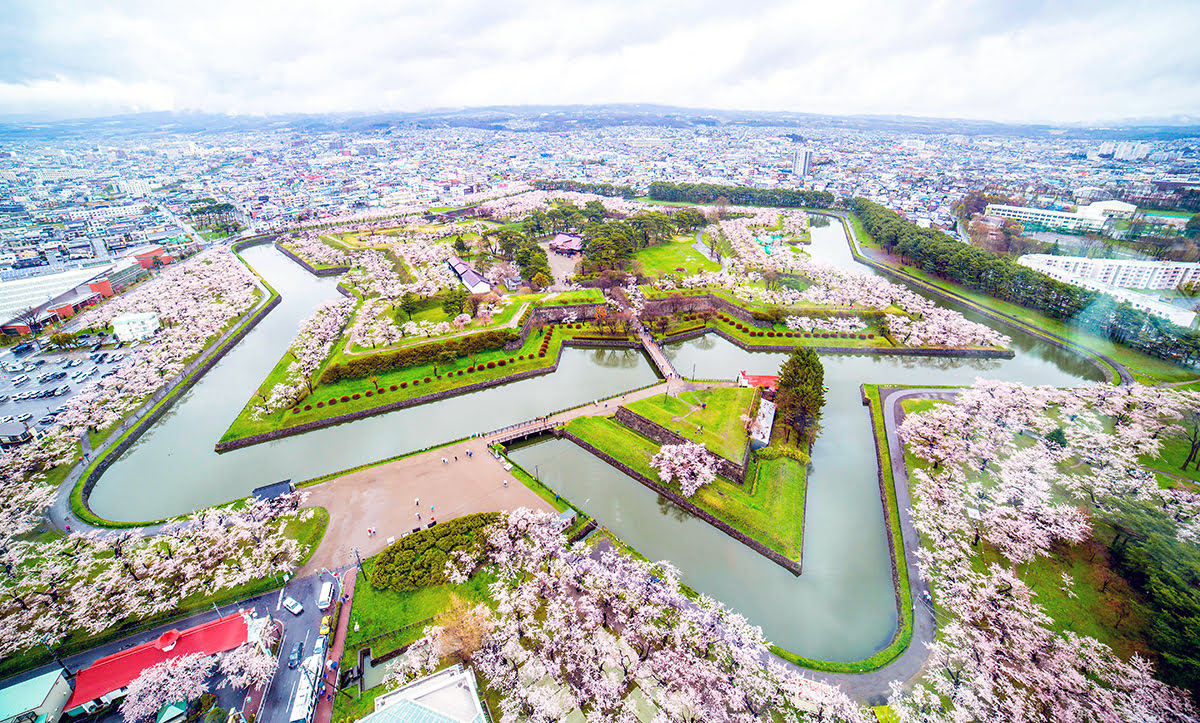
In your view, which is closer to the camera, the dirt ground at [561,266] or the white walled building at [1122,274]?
the white walled building at [1122,274]

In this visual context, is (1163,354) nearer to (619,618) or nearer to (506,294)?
(619,618)

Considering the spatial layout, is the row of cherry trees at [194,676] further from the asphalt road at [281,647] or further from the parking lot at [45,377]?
the parking lot at [45,377]

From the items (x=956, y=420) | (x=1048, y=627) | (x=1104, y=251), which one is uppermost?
(x=1104, y=251)

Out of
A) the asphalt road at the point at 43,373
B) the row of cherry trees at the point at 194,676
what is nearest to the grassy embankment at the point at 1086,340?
the row of cherry trees at the point at 194,676

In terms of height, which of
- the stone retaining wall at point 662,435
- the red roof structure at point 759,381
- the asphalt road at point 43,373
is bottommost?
the stone retaining wall at point 662,435

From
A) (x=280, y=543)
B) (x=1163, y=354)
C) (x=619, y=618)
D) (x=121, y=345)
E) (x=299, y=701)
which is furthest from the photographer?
(x=121, y=345)

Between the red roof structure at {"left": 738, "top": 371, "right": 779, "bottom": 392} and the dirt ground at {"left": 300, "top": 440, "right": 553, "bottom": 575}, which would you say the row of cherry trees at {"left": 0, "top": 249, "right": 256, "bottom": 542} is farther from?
the red roof structure at {"left": 738, "top": 371, "right": 779, "bottom": 392}

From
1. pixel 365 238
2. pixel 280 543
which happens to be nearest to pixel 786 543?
pixel 280 543

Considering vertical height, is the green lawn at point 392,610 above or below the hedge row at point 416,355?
below
